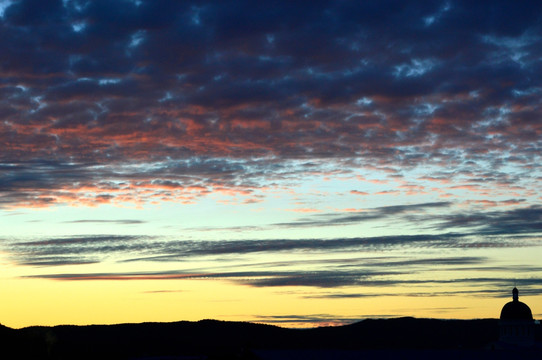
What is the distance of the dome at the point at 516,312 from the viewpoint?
125 m

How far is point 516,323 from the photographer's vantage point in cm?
12525

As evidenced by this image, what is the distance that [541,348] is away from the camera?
11550 cm

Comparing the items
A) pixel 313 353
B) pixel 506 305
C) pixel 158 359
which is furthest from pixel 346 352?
pixel 506 305

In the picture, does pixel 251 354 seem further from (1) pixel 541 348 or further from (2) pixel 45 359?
(1) pixel 541 348

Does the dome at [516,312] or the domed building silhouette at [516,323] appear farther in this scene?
the dome at [516,312]

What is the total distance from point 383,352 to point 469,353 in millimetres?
10661

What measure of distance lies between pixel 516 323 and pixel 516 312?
5.41ft

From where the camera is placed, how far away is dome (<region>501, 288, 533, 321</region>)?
125375 mm

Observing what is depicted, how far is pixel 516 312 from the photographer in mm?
125562

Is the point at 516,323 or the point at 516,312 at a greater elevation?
the point at 516,312

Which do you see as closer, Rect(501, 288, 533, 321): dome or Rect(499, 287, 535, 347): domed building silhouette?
Rect(499, 287, 535, 347): domed building silhouette

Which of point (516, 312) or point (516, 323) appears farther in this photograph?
point (516, 312)

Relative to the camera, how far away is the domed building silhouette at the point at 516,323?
408 ft

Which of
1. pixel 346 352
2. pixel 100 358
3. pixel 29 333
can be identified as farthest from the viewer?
pixel 100 358
